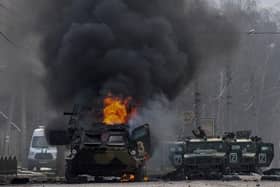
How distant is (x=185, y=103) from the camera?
60.8m

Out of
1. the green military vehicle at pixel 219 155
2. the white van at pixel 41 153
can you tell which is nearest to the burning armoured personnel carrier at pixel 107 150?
the green military vehicle at pixel 219 155

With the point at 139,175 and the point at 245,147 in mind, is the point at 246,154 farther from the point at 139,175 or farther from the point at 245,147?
the point at 139,175

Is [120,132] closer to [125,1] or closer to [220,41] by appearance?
[125,1]

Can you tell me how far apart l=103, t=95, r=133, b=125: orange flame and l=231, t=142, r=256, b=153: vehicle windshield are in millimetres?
9939

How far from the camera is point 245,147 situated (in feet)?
120

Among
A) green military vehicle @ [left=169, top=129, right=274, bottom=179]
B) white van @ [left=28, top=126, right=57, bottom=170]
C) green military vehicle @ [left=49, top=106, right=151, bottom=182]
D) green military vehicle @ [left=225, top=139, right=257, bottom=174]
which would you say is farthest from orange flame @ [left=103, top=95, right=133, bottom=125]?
white van @ [left=28, top=126, right=57, bottom=170]

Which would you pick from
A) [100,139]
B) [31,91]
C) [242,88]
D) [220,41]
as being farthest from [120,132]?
[242,88]

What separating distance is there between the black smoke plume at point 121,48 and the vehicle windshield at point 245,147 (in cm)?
461

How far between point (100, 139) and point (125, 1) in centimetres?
844

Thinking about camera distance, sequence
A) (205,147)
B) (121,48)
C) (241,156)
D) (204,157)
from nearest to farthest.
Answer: (121,48) < (204,157) < (205,147) < (241,156)

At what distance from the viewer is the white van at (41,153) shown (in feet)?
137

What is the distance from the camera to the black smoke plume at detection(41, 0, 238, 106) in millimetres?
29328

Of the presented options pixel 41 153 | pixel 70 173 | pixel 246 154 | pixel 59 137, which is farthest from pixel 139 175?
pixel 41 153

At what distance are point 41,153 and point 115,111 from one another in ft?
51.2
